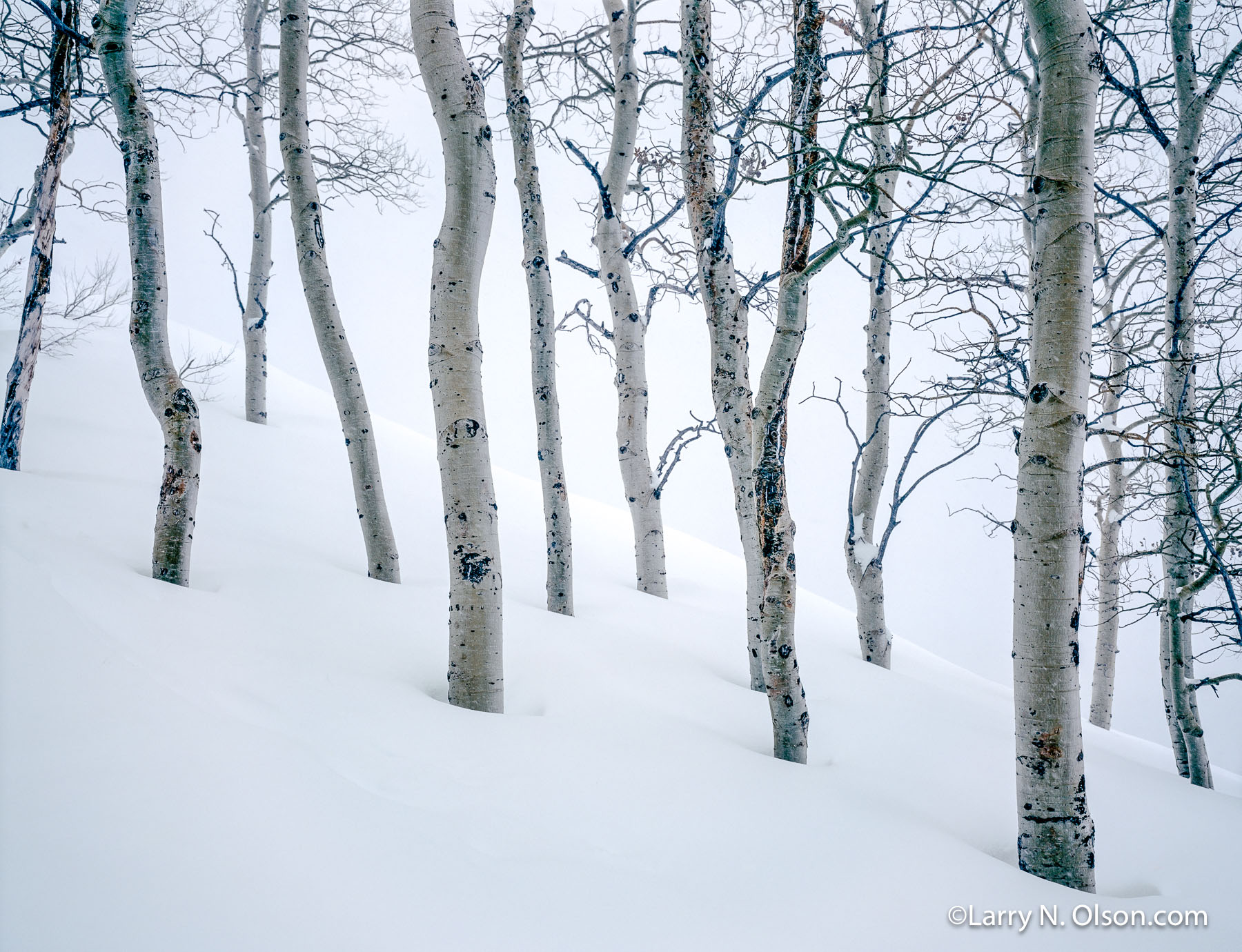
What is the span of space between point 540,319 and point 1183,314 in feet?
14.3

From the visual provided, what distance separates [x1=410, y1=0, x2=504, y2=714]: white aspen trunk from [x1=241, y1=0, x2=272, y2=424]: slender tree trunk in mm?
7273

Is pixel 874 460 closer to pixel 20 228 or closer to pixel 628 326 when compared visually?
pixel 628 326

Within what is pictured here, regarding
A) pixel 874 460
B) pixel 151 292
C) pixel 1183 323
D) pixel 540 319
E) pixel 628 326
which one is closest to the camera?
pixel 151 292

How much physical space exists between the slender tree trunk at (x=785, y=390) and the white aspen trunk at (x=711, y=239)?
0.70 ft

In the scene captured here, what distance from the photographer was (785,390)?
116 inches

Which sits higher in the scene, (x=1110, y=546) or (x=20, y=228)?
(x=20, y=228)

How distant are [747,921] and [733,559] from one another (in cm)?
950

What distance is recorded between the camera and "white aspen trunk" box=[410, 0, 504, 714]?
9.58 ft

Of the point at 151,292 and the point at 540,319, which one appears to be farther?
the point at 540,319

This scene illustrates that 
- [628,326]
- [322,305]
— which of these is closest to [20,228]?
[322,305]

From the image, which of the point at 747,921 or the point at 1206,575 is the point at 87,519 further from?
the point at 1206,575

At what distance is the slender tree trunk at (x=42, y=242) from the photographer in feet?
16.4

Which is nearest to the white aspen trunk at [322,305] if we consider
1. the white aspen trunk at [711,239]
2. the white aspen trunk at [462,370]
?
the white aspen trunk at [462,370]

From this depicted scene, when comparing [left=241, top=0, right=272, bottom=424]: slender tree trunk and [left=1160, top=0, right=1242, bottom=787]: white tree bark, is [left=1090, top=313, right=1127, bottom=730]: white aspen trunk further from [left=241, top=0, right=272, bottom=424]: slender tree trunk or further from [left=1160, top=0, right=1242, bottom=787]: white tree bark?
[left=241, top=0, right=272, bottom=424]: slender tree trunk
